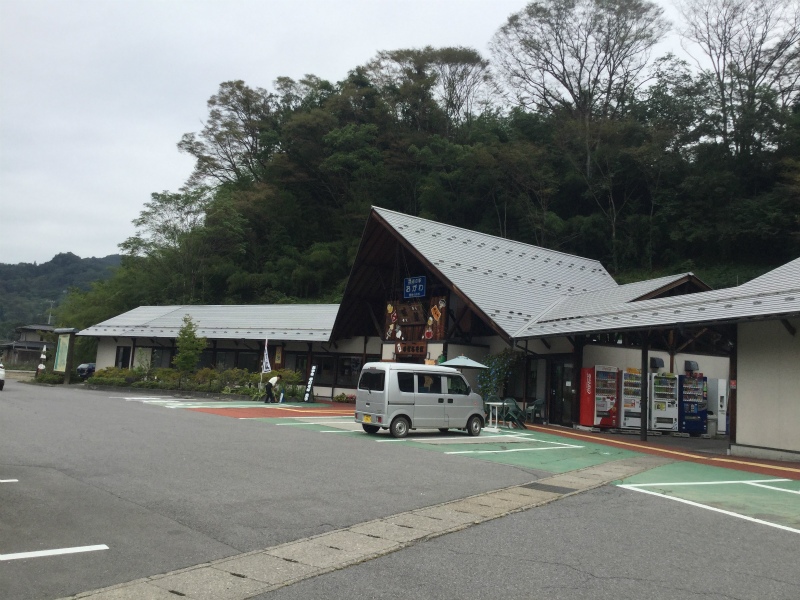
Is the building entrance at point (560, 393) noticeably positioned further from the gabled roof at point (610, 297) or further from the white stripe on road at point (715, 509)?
the white stripe on road at point (715, 509)

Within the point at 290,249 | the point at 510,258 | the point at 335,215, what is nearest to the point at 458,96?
the point at 335,215

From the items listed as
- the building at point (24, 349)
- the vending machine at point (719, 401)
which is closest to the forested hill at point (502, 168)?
the vending machine at point (719, 401)

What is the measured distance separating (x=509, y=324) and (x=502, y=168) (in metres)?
22.6

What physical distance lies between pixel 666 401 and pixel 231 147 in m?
46.1

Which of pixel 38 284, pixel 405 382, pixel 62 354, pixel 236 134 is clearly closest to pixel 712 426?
pixel 405 382

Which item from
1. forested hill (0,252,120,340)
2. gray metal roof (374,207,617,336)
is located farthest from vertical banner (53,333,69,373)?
forested hill (0,252,120,340)

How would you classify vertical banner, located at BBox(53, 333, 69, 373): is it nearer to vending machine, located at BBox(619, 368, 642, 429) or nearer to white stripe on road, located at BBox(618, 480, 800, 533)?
vending machine, located at BBox(619, 368, 642, 429)

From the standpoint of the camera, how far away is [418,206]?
46.3m

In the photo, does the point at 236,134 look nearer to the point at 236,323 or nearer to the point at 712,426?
the point at 236,323

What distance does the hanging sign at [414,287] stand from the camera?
80.1 ft

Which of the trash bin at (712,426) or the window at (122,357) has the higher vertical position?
the window at (122,357)

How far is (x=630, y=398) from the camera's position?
738 inches

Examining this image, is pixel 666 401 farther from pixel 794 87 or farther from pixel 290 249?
pixel 290 249

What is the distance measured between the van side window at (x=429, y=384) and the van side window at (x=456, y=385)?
0.28m
